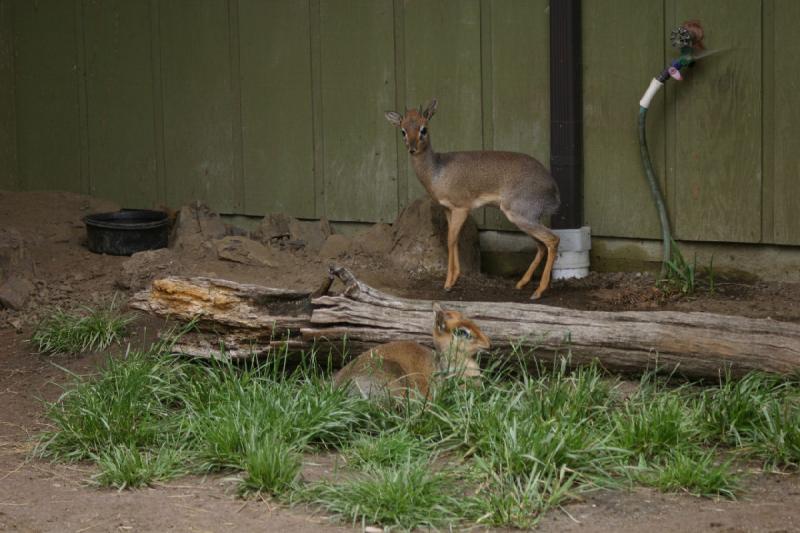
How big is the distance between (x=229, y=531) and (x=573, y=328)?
2.28 meters

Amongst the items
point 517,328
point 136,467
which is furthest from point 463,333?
point 136,467

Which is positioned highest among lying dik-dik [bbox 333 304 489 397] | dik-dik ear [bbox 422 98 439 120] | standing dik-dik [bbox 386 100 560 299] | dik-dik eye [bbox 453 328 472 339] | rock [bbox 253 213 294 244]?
dik-dik ear [bbox 422 98 439 120]

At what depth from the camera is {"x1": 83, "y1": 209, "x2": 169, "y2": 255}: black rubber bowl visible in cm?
959

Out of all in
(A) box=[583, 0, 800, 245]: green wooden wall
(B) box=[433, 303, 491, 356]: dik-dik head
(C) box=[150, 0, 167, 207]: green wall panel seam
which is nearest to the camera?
(B) box=[433, 303, 491, 356]: dik-dik head

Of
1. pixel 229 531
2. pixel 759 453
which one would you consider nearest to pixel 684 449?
pixel 759 453

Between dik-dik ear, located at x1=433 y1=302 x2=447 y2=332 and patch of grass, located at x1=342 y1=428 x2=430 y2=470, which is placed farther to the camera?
dik-dik ear, located at x1=433 y1=302 x2=447 y2=332

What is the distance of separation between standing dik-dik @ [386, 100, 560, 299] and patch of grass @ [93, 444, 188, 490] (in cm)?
362

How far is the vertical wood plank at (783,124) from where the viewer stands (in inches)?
291

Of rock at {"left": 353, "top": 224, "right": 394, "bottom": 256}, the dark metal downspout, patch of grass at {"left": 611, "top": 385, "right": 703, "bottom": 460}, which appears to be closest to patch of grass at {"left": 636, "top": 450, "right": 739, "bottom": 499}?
patch of grass at {"left": 611, "top": 385, "right": 703, "bottom": 460}

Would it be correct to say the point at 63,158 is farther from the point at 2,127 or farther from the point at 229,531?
the point at 229,531

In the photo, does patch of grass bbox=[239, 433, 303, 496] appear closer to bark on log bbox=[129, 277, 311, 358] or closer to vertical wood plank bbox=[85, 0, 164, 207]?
bark on log bbox=[129, 277, 311, 358]

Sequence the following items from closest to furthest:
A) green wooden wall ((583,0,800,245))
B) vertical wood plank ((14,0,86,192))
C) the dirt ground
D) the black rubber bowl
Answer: the dirt ground
green wooden wall ((583,0,800,245))
the black rubber bowl
vertical wood plank ((14,0,86,192))

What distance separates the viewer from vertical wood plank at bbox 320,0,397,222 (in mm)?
9484

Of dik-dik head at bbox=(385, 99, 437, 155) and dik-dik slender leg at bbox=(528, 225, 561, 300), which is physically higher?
dik-dik head at bbox=(385, 99, 437, 155)
